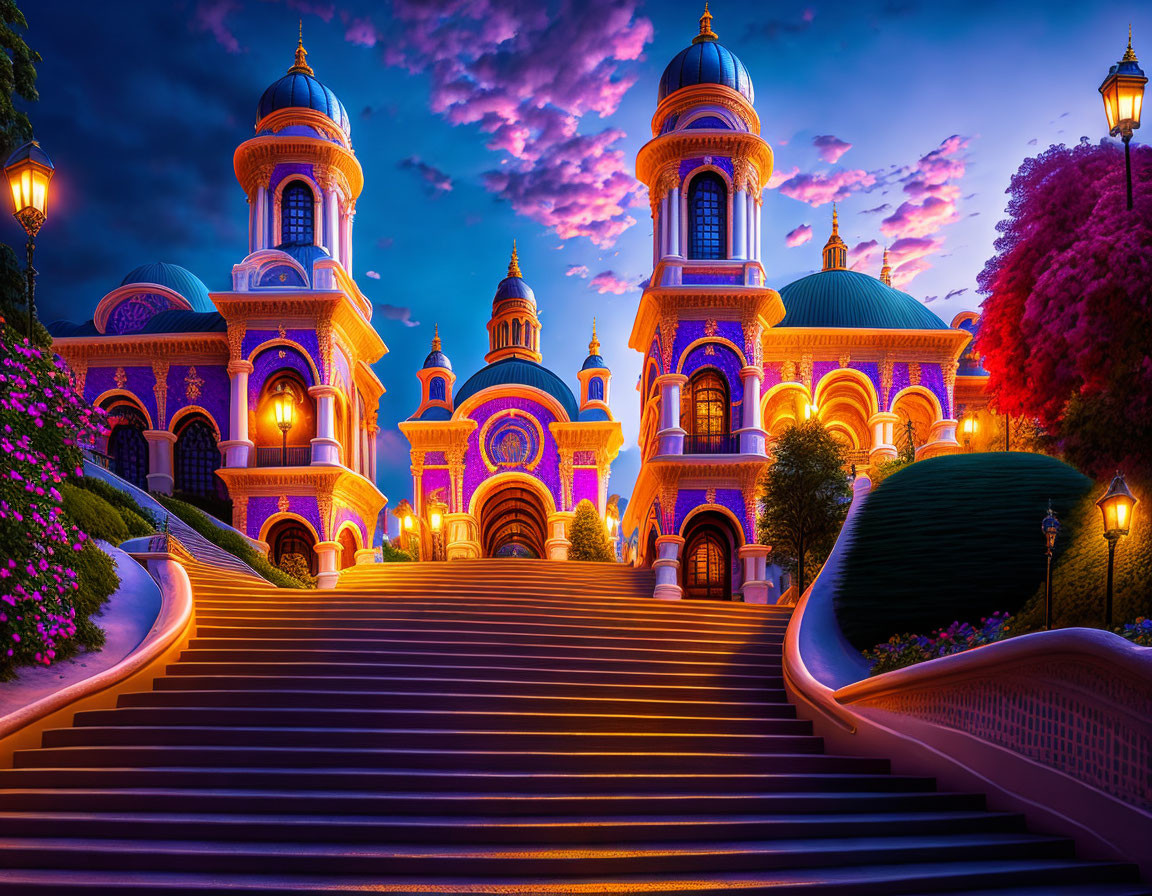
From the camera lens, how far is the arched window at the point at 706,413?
78.7ft

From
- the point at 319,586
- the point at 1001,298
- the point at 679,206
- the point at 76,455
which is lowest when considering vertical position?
the point at 319,586

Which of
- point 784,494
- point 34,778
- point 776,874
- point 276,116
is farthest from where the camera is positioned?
point 276,116

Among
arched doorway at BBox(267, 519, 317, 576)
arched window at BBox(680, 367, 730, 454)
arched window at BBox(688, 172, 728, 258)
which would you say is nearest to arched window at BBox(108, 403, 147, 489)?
arched doorway at BBox(267, 519, 317, 576)

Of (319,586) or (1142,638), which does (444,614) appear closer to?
(319,586)

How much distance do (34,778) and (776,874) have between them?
243 inches

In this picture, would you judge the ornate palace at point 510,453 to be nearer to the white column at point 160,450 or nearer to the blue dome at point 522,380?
the blue dome at point 522,380

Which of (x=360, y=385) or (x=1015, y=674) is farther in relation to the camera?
(x=360, y=385)

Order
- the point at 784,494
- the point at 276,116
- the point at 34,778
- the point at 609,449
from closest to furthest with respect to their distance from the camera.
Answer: the point at 34,778 → the point at 784,494 → the point at 276,116 → the point at 609,449

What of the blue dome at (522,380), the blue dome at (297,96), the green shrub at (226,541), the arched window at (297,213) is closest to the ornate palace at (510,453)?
the blue dome at (522,380)

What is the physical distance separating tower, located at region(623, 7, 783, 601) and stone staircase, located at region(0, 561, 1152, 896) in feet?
38.9

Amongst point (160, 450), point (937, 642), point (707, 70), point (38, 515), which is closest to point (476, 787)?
point (38, 515)

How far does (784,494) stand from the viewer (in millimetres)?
17875

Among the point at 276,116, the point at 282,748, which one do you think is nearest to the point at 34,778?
the point at 282,748

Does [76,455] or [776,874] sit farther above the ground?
[76,455]
